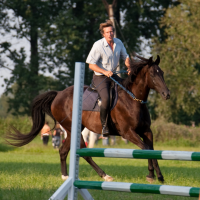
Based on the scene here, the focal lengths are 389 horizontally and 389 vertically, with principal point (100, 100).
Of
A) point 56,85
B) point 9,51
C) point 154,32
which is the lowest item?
point 56,85

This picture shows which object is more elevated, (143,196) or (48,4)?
(48,4)

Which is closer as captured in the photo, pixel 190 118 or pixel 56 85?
pixel 56 85

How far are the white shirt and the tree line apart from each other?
24.7 metres

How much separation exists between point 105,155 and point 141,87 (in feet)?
11.2

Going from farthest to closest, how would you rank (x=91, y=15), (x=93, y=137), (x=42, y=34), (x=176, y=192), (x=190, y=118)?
(x=190, y=118) → (x=91, y=15) → (x=42, y=34) → (x=93, y=137) → (x=176, y=192)

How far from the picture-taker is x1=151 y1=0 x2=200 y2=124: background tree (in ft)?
103

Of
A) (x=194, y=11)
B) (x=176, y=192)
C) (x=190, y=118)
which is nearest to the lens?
(x=176, y=192)

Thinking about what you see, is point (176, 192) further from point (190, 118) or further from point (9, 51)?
point (190, 118)

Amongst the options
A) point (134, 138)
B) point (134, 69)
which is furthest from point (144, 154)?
point (134, 69)

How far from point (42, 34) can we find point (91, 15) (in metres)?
5.56

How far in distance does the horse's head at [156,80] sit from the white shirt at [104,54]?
0.73 m

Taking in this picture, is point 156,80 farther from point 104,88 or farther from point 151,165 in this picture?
point 151,165

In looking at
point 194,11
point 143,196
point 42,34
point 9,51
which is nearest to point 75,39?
point 42,34

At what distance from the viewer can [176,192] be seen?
3.50 m
